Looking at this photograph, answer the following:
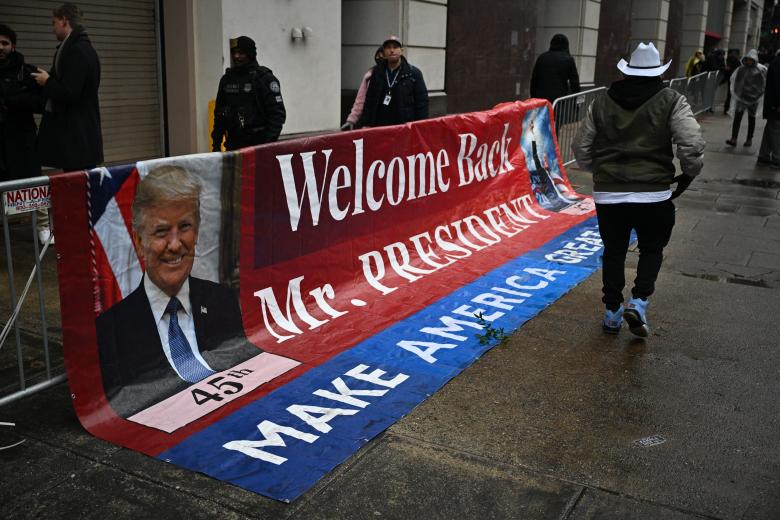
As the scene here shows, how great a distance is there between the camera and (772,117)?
13250 millimetres

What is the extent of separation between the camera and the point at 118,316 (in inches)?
169

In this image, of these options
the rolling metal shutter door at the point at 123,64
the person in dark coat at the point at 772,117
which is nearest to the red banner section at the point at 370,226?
the rolling metal shutter door at the point at 123,64

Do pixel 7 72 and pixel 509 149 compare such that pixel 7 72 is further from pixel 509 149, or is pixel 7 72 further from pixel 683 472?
pixel 683 472

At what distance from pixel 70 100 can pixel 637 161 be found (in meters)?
4.55

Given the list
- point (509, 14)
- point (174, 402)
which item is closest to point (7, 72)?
point (174, 402)

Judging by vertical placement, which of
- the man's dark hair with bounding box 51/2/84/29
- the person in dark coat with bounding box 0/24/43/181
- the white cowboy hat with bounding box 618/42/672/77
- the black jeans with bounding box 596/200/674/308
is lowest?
the black jeans with bounding box 596/200/674/308

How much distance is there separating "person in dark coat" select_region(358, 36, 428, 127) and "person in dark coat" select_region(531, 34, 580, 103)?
3.80 meters

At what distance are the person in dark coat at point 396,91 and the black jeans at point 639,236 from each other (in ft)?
12.1

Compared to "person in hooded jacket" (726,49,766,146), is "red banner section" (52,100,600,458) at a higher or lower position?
lower

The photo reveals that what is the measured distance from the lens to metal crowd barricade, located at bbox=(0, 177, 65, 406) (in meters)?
3.94

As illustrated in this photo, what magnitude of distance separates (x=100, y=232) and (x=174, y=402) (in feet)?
3.15

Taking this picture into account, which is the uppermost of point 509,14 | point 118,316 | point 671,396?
point 509,14

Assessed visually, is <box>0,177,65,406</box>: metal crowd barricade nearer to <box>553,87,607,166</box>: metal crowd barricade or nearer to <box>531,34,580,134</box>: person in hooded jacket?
<box>553,87,607,166</box>: metal crowd barricade

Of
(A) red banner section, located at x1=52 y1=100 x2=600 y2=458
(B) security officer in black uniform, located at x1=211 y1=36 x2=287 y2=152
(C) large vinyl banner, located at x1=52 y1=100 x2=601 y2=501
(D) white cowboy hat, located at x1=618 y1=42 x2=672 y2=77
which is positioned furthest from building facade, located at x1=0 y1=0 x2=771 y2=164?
(D) white cowboy hat, located at x1=618 y1=42 x2=672 y2=77
